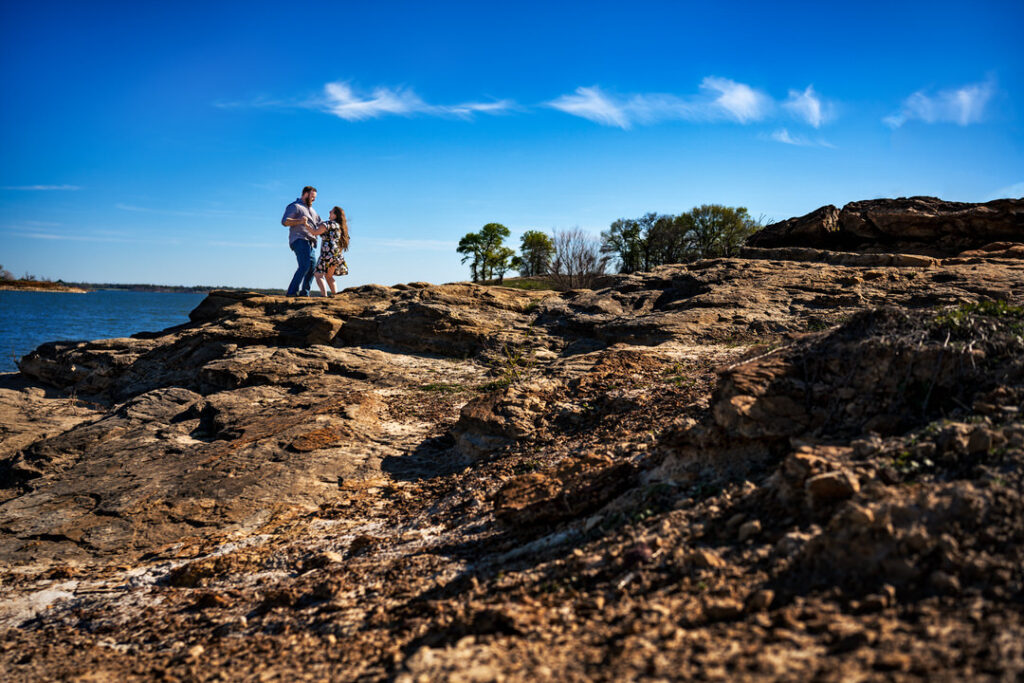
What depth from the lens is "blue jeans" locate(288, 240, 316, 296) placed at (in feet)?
36.6

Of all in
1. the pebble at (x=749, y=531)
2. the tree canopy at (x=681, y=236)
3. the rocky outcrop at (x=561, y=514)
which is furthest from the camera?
the tree canopy at (x=681, y=236)

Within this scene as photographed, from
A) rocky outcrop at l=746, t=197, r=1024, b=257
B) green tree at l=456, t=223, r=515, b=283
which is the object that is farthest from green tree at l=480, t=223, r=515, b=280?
rocky outcrop at l=746, t=197, r=1024, b=257

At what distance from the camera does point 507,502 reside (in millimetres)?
4238

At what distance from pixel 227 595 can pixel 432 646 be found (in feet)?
6.14

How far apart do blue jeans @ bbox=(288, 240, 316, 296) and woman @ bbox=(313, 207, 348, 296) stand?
6.6 inches

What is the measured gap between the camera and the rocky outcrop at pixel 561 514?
2312 millimetres

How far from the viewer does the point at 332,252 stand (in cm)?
1173

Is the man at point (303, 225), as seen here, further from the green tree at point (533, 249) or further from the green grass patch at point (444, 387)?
the green tree at point (533, 249)

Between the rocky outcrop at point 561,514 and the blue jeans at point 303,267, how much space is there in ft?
10.0

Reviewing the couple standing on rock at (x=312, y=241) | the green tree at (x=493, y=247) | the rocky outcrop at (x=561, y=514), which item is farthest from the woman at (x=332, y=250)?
the green tree at (x=493, y=247)

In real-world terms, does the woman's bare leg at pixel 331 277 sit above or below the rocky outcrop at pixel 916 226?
below

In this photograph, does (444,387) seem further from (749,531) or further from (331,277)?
(749,531)

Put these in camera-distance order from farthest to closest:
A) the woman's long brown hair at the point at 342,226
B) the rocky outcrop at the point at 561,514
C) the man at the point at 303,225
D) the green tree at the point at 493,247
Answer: the green tree at the point at 493,247
the woman's long brown hair at the point at 342,226
the man at the point at 303,225
the rocky outcrop at the point at 561,514

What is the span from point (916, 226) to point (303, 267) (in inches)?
481
